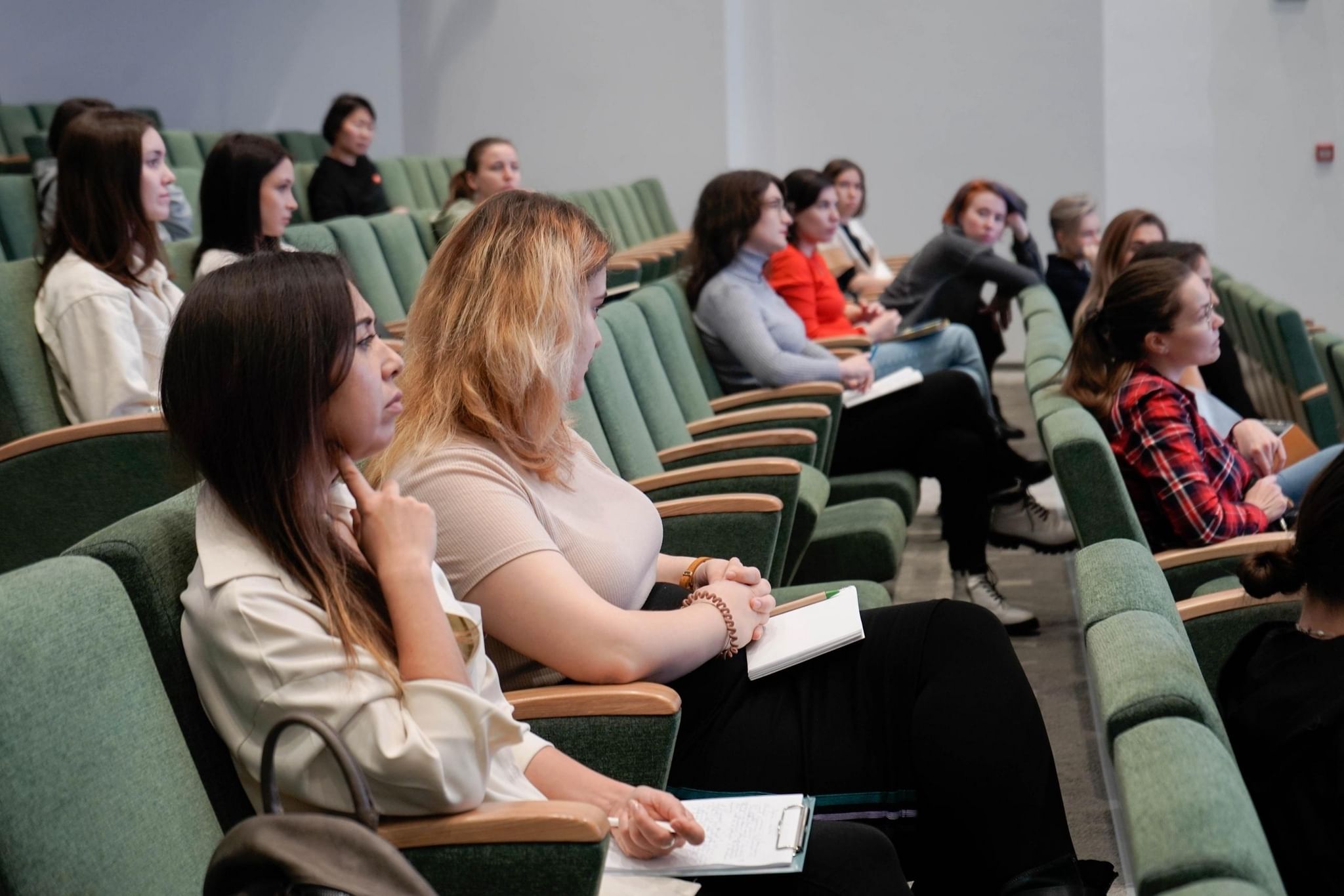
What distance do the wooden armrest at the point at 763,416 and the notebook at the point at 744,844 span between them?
69.5 inches

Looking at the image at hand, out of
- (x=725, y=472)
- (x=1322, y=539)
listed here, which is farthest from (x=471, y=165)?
(x=1322, y=539)

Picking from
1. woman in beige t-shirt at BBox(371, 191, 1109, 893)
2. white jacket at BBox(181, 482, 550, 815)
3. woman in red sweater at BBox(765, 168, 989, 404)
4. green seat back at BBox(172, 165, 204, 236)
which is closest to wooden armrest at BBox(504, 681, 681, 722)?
woman in beige t-shirt at BBox(371, 191, 1109, 893)

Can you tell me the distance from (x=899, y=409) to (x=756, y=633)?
6.25 feet

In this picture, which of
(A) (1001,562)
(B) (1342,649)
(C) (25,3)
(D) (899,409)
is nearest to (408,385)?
(B) (1342,649)

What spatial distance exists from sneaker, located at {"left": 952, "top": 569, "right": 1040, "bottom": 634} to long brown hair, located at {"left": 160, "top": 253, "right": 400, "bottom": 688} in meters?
2.42

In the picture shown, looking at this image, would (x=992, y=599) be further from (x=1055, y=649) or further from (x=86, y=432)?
(x=86, y=432)

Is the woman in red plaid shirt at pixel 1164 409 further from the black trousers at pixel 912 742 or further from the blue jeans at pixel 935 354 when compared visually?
the blue jeans at pixel 935 354

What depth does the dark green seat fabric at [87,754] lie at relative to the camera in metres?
0.96

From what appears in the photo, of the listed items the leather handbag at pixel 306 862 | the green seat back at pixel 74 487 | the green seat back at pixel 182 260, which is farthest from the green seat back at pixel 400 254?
the leather handbag at pixel 306 862

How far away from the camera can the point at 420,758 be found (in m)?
1.15

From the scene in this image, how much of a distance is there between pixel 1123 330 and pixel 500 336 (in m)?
1.47

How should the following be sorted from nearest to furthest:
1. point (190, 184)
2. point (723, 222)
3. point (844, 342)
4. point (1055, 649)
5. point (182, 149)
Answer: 1. point (1055, 649)
2. point (723, 222)
3. point (844, 342)
4. point (190, 184)
5. point (182, 149)

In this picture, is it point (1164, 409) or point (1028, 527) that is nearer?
point (1164, 409)

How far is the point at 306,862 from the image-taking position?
3.03 ft
